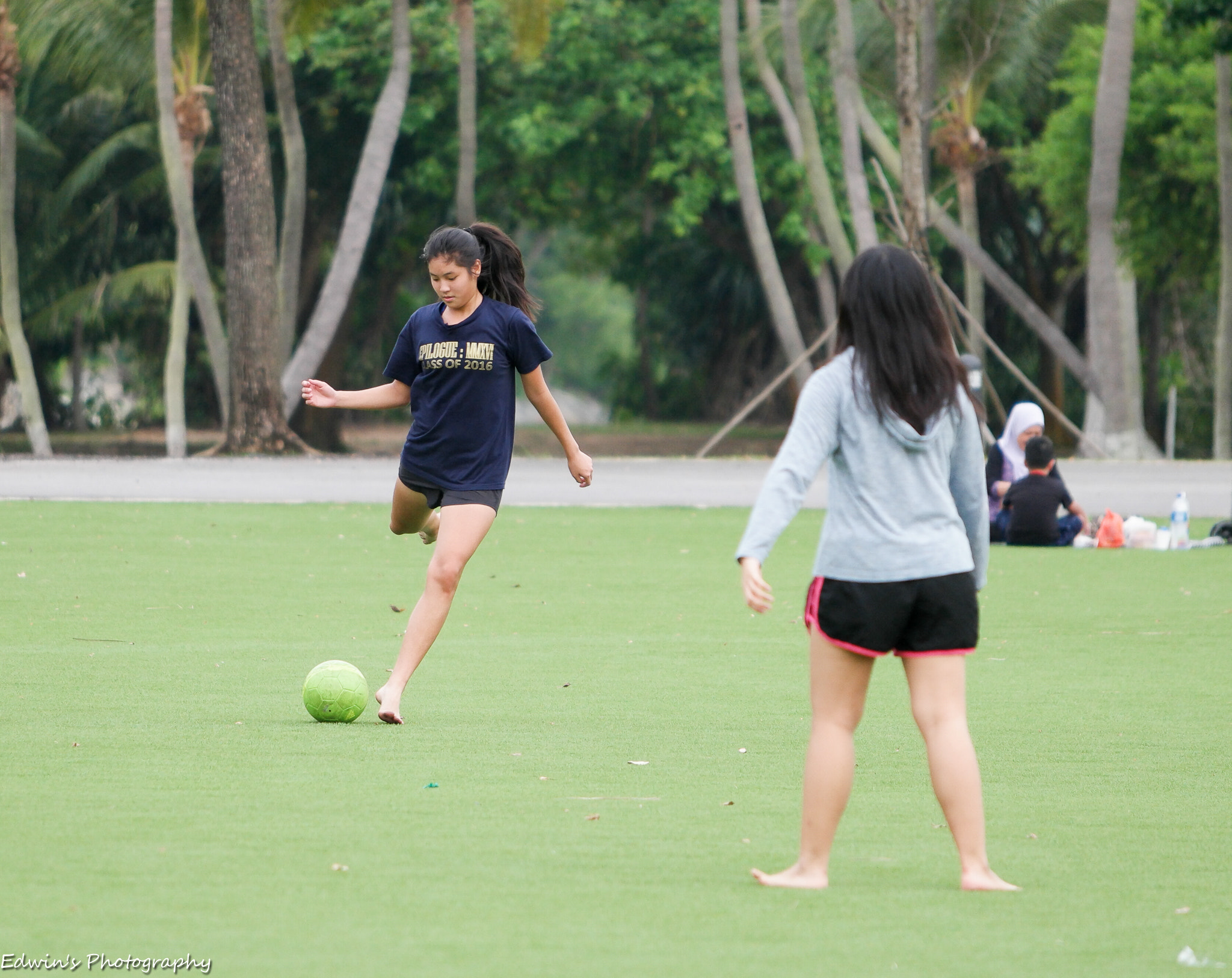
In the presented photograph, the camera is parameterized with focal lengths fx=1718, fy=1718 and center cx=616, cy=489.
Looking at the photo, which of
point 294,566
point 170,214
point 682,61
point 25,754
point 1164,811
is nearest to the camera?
point 1164,811

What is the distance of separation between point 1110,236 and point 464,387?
21333mm

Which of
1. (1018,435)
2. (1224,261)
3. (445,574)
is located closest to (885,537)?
(445,574)

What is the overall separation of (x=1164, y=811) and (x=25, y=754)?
12.7ft

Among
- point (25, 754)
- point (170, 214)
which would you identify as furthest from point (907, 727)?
point (170, 214)

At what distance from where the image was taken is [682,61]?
102ft

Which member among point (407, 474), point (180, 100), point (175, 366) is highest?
point (180, 100)

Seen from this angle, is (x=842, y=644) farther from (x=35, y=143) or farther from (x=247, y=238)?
(x=35, y=143)

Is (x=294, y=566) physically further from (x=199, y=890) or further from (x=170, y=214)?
(x=170, y=214)

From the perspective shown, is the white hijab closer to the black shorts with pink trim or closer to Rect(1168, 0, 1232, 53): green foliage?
Rect(1168, 0, 1232, 53): green foliage

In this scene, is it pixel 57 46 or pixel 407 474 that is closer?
pixel 407 474

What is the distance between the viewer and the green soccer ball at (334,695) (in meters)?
6.75

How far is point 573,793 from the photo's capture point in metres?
5.62

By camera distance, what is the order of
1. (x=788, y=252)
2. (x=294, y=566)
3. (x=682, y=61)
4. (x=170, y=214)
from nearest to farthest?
(x=294, y=566)
(x=682, y=61)
(x=170, y=214)
(x=788, y=252)

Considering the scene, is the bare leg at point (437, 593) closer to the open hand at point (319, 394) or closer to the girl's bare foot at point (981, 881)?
the open hand at point (319, 394)
